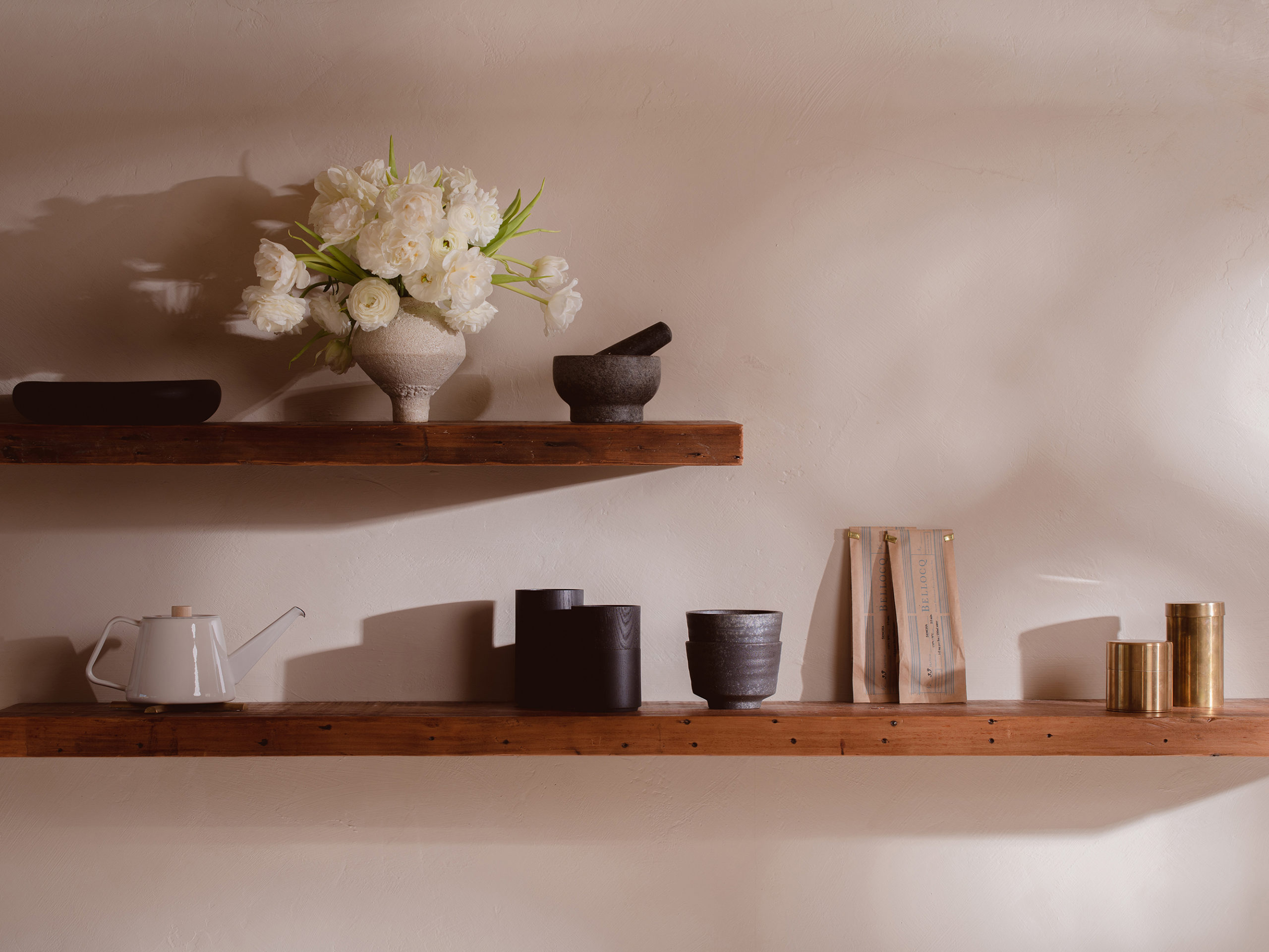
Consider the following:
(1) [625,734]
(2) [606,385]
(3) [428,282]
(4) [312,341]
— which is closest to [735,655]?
(1) [625,734]

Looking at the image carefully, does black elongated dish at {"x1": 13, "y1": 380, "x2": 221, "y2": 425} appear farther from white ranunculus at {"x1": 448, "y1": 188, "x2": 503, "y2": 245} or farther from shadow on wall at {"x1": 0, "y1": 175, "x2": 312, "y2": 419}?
white ranunculus at {"x1": 448, "y1": 188, "x2": 503, "y2": 245}

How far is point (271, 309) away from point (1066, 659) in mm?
1455

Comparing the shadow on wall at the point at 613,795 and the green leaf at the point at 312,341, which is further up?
the green leaf at the point at 312,341

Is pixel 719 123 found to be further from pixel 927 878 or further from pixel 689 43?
pixel 927 878

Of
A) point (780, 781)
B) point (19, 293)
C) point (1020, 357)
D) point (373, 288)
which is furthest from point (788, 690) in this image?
point (19, 293)

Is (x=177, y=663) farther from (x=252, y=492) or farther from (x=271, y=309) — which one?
(x=271, y=309)

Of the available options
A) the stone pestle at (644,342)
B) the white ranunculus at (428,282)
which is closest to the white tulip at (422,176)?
the white ranunculus at (428,282)

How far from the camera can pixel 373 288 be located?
1.36 m

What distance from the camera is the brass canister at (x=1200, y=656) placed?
151cm

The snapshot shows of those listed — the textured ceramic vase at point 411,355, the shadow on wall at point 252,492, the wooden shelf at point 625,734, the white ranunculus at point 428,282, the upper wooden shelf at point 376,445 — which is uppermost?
the white ranunculus at point 428,282

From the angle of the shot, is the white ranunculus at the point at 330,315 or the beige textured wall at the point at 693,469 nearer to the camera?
the white ranunculus at the point at 330,315

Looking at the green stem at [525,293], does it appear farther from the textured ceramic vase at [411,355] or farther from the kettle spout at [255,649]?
the kettle spout at [255,649]

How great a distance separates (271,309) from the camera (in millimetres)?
1364

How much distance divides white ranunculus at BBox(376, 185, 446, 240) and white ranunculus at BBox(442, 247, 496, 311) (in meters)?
0.05
